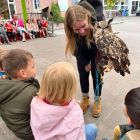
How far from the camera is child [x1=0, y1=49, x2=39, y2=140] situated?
1.42 metres

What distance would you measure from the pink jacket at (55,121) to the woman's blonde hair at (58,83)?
0.16 feet

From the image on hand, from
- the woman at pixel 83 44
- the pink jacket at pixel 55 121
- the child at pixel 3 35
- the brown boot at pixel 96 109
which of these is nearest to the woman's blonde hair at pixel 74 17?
the woman at pixel 83 44

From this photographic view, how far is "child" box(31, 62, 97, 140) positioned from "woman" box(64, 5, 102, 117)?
33.5 inches

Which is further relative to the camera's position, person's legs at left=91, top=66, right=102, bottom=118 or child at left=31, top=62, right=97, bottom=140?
person's legs at left=91, top=66, right=102, bottom=118

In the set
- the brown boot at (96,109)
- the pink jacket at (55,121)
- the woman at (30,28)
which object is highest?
the pink jacket at (55,121)

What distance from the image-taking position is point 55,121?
1.32 metres

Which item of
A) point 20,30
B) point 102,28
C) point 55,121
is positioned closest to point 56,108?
point 55,121

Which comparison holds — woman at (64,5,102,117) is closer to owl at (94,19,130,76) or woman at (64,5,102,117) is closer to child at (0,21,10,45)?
owl at (94,19,130,76)

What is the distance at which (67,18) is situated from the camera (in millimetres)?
2113

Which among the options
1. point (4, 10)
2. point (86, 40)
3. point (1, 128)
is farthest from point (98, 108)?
point (4, 10)

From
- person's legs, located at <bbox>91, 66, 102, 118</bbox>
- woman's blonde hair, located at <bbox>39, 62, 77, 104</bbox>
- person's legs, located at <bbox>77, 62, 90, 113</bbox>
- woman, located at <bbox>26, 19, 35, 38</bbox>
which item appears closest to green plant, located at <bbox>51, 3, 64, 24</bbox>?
woman, located at <bbox>26, 19, 35, 38</bbox>

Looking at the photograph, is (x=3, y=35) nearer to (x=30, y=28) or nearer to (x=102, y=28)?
(x=30, y=28)

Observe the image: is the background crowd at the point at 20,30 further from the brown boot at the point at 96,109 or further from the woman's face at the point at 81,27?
the woman's face at the point at 81,27

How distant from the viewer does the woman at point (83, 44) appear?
6.81 feet
